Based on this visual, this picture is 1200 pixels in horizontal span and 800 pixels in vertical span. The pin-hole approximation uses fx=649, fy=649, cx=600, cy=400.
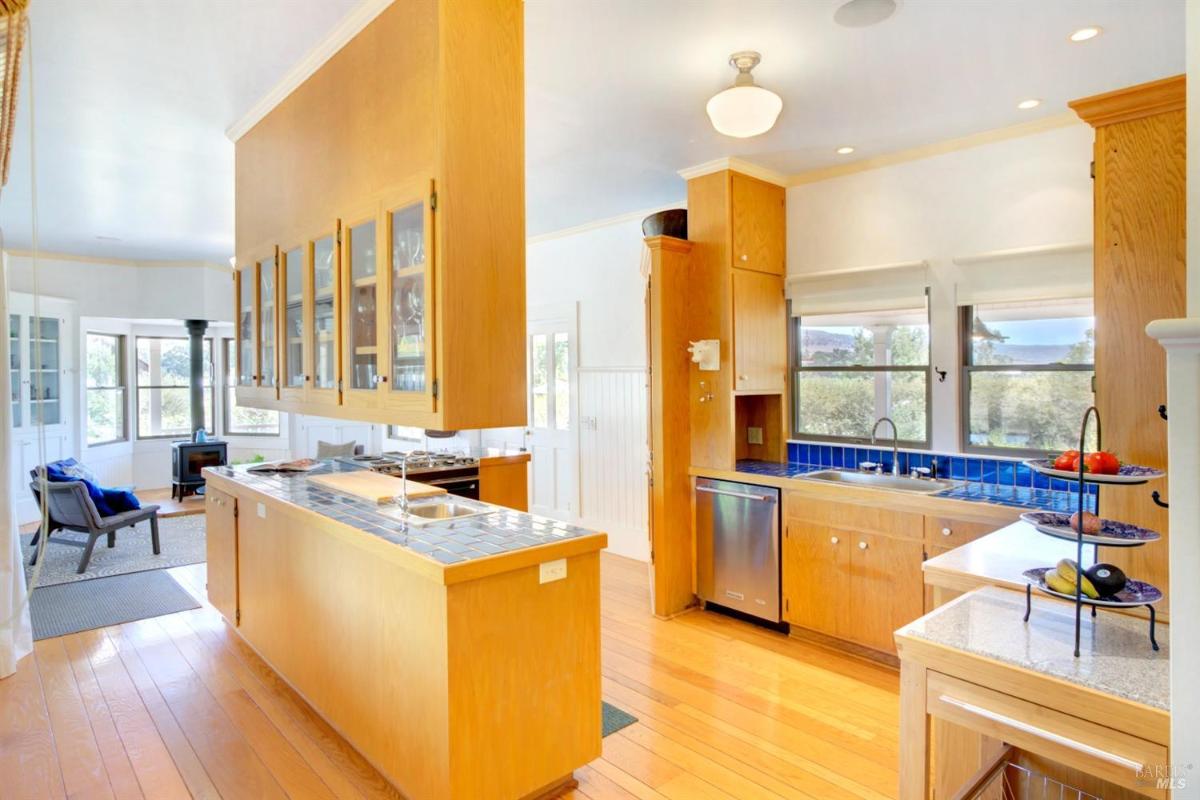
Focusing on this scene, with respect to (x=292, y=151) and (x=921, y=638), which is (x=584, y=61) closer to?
(x=292, y=151)

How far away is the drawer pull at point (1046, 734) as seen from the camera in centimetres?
134

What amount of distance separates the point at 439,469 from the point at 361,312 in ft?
6.38

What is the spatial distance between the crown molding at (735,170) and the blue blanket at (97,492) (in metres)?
5.04

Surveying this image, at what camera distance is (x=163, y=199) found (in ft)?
16.2

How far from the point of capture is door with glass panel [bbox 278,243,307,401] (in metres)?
3.01

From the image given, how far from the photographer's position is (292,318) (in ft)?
10.2

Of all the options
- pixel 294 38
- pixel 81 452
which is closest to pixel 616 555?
pixel 294 38

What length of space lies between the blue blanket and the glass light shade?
5310 mm

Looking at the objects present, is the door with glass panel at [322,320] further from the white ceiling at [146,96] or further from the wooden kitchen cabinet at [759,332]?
the wooden kitchen cabinet at [759,332]

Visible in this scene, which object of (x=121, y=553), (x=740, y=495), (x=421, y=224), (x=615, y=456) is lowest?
(x=121, y=553)

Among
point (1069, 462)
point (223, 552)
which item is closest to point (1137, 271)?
point (1069, 462)

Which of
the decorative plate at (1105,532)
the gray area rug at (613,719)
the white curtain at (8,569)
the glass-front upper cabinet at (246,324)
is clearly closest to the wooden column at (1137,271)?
the decorative plate at (1105,532)

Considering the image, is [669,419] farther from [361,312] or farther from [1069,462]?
[1069,462]


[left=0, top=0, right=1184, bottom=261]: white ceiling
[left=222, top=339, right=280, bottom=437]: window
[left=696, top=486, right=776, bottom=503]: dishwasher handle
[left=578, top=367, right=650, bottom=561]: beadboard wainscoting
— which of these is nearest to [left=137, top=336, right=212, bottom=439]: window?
[left=222, top=339, right=280, bottom=437]: window
